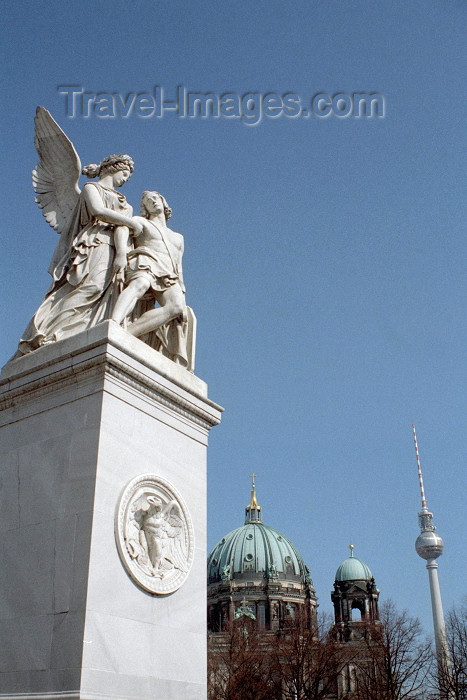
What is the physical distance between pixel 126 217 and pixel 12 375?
8.61 feet

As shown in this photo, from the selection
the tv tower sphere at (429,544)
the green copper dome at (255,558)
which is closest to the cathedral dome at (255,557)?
the green copper dome at (255,558)

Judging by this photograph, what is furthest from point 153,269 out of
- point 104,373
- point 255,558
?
point 255,558

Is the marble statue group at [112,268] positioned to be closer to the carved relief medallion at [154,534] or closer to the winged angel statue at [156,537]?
the carved relief medallion at [154,534]

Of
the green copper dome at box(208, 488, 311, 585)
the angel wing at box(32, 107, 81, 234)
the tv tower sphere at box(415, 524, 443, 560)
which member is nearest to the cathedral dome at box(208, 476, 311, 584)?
the green copper dome at box(208, 488, 311, 585)

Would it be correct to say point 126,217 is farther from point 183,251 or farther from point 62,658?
point 62,658

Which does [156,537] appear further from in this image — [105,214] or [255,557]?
[255,557]

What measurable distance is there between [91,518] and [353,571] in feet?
409

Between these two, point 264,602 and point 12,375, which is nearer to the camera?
point 12,375

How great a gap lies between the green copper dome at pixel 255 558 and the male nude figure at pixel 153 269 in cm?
12060

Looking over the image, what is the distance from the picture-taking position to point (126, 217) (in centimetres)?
966

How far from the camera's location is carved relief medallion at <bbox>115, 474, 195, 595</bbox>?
24.5 feet

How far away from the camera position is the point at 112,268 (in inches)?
369

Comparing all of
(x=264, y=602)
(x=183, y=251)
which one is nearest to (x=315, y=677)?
(x=183, y=251)

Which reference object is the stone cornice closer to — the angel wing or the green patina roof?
the angel wing
